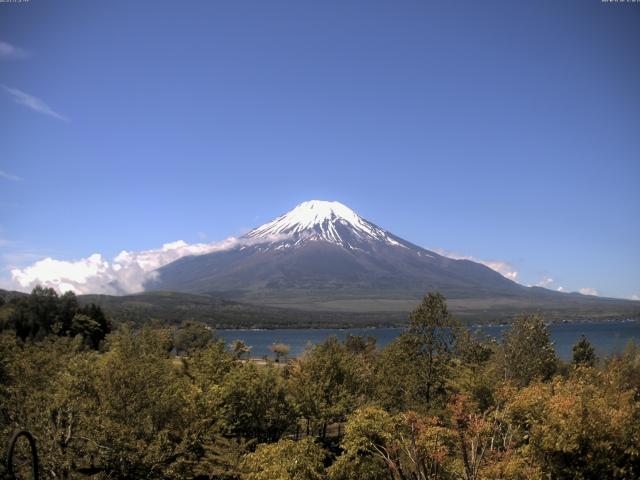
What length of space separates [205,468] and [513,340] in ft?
73.0

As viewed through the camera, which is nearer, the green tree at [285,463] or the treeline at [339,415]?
the treeline at [339,415]

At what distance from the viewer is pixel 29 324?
86.5m

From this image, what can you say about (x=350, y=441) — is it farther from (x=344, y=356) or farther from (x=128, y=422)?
(x=344, y=356)

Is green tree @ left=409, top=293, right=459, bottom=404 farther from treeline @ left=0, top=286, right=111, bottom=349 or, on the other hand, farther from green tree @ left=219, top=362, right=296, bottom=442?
treeline @ left=0, top=286, right=111, bottom=349

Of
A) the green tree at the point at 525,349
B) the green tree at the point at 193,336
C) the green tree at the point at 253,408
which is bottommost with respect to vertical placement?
the green tree at the point at 193,336

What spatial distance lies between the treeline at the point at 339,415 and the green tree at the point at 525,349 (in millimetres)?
98

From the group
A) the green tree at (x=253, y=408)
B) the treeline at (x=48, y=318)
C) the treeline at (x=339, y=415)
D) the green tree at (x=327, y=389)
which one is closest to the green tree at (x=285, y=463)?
the treeline at (x=339, y=415)

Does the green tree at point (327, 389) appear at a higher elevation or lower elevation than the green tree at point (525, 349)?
lower

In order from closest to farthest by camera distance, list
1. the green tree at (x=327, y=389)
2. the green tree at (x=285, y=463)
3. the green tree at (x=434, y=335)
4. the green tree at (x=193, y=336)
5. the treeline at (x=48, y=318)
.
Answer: the green tree at (x=285, y=463) → the green tree at (x=327, y=389) → the green tree at (x=434, y=335) → the green tree at (x=193, y=336) → the treeline at (x=48, y=318)

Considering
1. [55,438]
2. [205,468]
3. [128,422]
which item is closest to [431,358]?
[205,468]

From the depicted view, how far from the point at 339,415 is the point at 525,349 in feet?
45.6

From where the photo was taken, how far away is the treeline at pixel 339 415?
1689 centimetres

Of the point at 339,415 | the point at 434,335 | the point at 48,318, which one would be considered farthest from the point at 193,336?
the point at 339,415

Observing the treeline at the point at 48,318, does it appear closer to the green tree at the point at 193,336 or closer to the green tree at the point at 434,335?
the green tree at the point at 193,336
